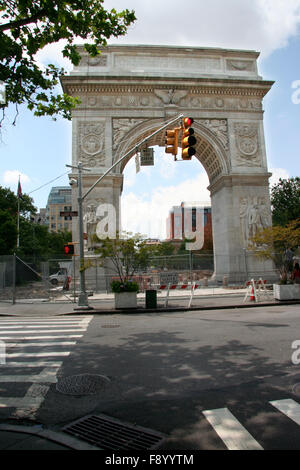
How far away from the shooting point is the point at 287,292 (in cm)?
1636

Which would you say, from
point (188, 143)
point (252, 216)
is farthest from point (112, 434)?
point (252, 216)

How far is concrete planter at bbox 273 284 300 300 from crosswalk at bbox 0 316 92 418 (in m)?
9.97

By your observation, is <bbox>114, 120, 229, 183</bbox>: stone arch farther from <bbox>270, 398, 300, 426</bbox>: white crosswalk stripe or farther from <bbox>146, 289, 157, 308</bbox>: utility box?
<bbox>270, 398, 300, 426</bbox>: white crosswalk stripe

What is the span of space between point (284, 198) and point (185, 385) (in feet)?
153

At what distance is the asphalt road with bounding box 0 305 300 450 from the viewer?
3.55 m

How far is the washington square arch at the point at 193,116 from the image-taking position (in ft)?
85.6

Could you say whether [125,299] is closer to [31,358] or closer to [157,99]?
[31,358]

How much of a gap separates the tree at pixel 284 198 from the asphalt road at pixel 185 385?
39528 mm

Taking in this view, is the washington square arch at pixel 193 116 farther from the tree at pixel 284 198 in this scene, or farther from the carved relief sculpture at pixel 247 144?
the tree at pixel 284 198

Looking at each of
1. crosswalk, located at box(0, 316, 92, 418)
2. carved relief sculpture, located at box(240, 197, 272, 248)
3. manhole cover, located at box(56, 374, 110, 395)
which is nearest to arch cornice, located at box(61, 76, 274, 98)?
carved relief sculpture, located at box(240, 197, 272, 248)

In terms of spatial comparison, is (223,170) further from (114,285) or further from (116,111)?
(114,285)

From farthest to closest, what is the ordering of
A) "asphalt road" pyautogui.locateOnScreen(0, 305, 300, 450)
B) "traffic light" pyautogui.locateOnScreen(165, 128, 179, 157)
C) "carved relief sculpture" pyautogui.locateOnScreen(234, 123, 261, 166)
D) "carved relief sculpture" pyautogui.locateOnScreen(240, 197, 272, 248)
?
"carved relief sculpture" pyautogui.locateOnScreen(234, 123, 261, 166) → "carved relief sculpture" pyautogui.locateOnScreen(240, 197, 272, 248) → "traffic light" pyautogui.locateOnScreen(165, 128, 179, 157) → "asphalt road" pyautogui.locateOnScreen(0, 305, 300, 450)
